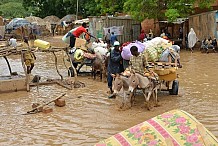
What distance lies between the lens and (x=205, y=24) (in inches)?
935

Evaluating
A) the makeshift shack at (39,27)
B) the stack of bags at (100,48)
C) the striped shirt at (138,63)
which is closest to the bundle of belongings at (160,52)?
the striped shirt at (138,63)

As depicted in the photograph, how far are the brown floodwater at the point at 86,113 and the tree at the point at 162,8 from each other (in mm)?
9547

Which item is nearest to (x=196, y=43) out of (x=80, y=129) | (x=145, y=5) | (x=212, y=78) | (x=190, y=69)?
(x=145, y=5)

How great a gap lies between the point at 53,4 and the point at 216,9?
1189 inches

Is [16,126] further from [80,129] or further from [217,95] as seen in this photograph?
[217,95]

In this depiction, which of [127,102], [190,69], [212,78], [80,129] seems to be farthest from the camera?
[190,69]

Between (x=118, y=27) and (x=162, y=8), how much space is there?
160 inches

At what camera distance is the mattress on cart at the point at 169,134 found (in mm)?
3520

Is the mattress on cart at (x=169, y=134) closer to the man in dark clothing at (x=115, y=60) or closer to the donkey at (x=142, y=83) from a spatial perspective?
the donkey at (x=142, y=83)

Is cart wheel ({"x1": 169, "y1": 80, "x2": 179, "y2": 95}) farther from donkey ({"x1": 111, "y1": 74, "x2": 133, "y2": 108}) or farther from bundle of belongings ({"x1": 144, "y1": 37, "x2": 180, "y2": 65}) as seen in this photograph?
donkey ({"x1": 111, "y1": 74, "x2": 133, "y2": 108})

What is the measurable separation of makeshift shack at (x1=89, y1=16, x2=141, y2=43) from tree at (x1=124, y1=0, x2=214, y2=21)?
2697 mm

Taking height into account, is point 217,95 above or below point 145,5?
below

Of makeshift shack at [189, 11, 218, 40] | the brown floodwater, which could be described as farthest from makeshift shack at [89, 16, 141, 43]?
the brown floodwater

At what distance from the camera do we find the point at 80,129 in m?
7.78
